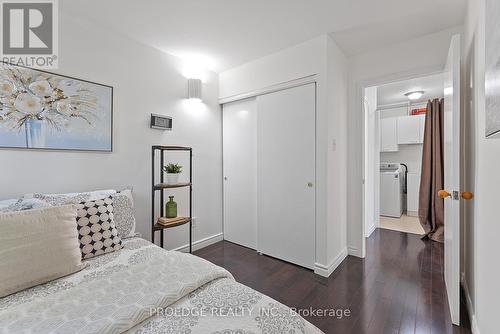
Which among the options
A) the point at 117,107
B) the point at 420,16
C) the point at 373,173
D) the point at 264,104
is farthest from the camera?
the point at 373,173

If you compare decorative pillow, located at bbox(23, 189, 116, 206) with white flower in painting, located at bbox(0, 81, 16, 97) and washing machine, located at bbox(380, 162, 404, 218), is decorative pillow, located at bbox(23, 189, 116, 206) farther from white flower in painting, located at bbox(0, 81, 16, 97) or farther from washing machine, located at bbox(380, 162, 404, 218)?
washing machine, located at bbox(380, 162, 404, 218)

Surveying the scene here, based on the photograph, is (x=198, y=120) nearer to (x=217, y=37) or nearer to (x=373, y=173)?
(x=217, y=37)

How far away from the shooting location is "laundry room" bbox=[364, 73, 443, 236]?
145 inches

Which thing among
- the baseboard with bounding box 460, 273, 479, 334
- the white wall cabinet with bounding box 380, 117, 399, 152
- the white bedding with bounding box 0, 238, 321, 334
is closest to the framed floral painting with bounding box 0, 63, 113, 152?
the white bedding with bounding box 0, 238, 321, 334

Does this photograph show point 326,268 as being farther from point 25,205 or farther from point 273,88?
point 25,205

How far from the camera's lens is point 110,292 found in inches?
39.4

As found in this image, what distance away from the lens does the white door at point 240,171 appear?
2957 millimetres

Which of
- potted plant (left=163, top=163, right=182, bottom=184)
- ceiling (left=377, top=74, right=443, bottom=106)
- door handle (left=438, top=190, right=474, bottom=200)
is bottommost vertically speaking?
door handle (left=438, top=190, right=474, bottom=200)

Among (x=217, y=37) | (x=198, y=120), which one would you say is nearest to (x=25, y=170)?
(x=198, y=120)

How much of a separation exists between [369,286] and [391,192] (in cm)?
304

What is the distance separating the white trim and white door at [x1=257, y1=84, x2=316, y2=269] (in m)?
0.05

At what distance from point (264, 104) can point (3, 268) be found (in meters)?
2.47

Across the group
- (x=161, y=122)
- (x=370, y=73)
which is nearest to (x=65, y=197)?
(x=161, y=122)

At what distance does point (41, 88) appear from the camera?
5.74ft
